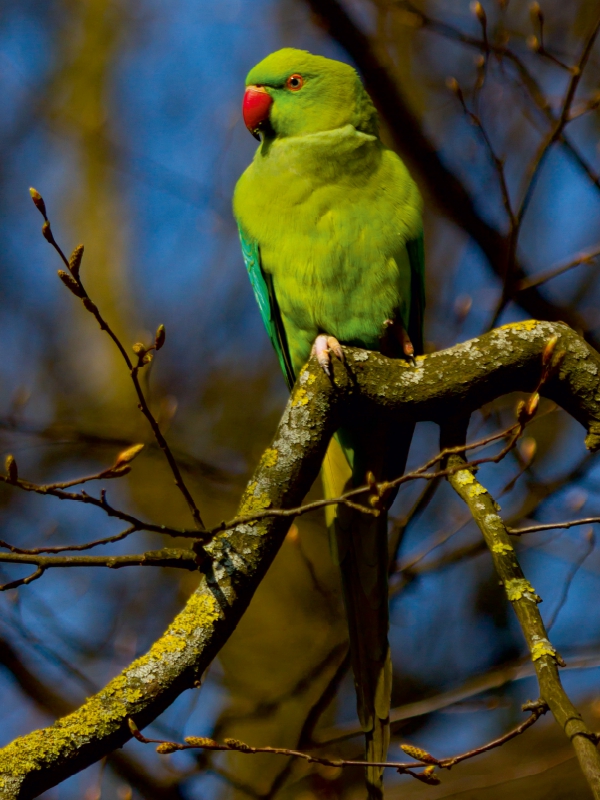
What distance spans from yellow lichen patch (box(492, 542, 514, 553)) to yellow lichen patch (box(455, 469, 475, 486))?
24 centimetres

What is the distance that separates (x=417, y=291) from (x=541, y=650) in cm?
199

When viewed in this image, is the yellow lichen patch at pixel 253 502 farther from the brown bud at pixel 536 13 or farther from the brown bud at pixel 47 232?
the brown bud at pixel 536 13

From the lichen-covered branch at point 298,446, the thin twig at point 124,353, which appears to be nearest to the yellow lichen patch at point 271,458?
the lichen-covered branch at point 298,446

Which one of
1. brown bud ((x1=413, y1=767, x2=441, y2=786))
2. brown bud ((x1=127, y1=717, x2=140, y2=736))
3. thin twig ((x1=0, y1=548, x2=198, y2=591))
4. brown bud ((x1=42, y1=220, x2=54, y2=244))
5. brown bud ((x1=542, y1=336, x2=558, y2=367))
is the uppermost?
brown bud ((x1=42, y1=220, x2=54, y2=244))

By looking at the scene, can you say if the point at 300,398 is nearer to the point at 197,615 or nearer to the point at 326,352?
the point at 326,352

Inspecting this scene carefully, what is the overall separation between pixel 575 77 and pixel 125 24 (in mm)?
5343

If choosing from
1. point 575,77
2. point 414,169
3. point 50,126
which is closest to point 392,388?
point 575,77

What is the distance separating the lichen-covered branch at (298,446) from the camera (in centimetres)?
209

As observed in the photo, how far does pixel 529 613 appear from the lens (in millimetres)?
2037

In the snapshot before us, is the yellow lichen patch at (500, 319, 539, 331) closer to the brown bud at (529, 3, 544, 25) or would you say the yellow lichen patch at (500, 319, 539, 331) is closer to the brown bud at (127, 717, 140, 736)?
the brown bud at (127, 717, 140, 736)

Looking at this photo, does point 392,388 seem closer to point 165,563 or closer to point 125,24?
point 165,563

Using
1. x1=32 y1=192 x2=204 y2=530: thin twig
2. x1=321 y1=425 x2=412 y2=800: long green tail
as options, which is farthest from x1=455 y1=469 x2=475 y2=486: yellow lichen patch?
x1=32 y1=192 x2=204 y2=530: thin twig

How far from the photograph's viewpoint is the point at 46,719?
4.04m

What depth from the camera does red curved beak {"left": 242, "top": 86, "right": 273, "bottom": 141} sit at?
3.65 meters
